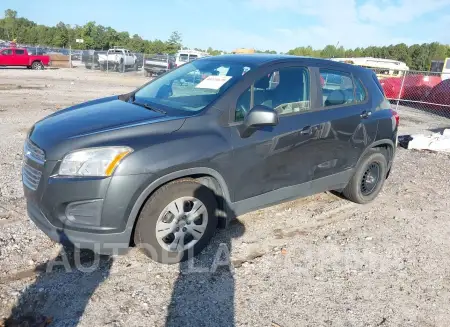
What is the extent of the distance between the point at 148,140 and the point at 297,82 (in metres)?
1.82

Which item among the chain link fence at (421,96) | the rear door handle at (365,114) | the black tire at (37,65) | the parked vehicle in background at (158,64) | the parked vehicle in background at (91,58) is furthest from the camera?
the parked vehicle in background at (91,58)

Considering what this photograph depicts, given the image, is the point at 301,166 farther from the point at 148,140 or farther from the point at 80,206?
the point at 80,206

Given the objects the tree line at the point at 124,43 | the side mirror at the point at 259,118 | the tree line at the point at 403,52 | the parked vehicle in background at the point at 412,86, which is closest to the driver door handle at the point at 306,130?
the side mirror at the point at 259,118

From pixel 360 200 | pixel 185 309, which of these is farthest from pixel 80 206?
pixel 360 200

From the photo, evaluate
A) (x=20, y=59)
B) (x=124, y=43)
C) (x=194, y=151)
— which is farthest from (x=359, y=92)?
(x=124, y=43)

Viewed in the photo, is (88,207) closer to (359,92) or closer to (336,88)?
(336,88)

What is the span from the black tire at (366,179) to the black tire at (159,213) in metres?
2.19

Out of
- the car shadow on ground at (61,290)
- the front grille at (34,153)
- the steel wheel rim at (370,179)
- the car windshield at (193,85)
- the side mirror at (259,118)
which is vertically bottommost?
the car shadow on ground at (61,290)

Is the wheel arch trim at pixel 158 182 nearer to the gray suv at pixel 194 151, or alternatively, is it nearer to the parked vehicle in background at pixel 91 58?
the gray suv at pixel 194 151

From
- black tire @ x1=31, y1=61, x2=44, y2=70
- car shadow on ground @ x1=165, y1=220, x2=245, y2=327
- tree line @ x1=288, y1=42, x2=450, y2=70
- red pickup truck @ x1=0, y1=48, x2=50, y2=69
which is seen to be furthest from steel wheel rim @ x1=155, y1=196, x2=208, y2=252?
tree line @ x1=288, y1=42, x2=450, y2=70

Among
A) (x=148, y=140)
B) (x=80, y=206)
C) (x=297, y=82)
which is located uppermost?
(x=297, y=82)

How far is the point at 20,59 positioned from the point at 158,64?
9.75 meters

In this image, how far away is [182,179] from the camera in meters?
3.31

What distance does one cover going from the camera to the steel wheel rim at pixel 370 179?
16.6 ft
